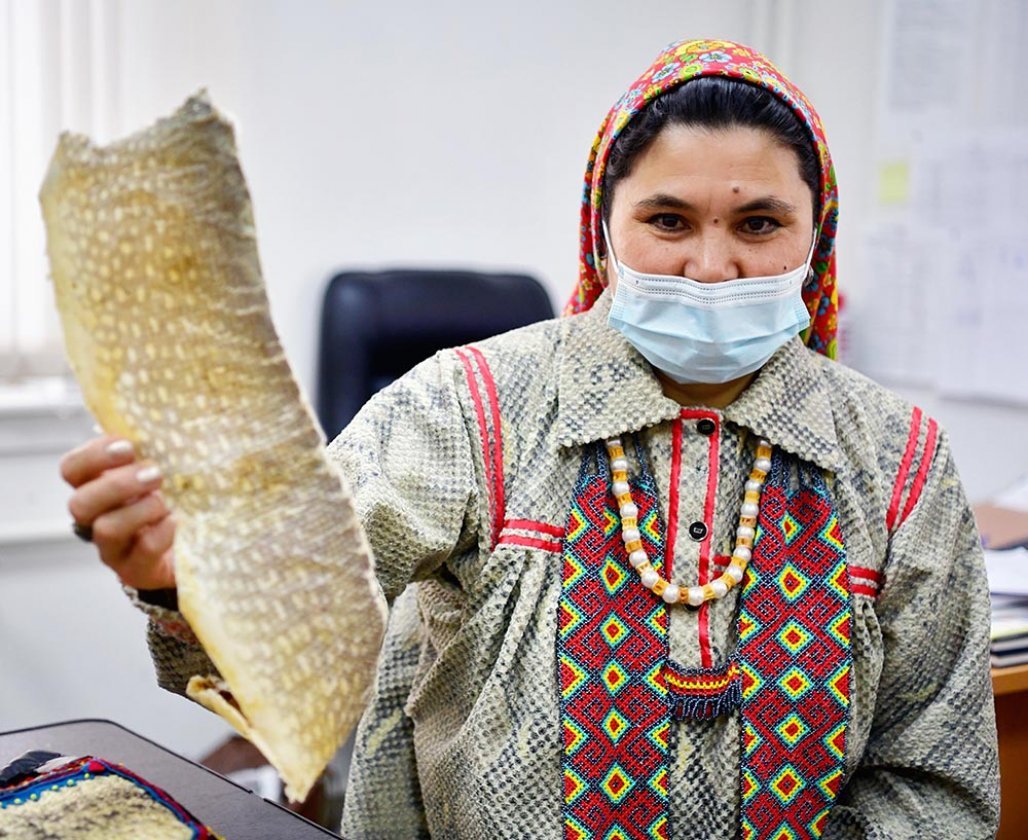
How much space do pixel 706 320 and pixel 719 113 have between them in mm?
190

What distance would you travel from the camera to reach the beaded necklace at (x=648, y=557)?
1.10m

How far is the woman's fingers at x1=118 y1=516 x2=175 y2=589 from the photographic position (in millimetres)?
713

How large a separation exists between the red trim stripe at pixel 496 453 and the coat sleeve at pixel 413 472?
0.02 meters

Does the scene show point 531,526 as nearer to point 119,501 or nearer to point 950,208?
point 119,501

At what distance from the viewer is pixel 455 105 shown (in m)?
2.79

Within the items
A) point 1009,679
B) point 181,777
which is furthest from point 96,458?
point 1009,679

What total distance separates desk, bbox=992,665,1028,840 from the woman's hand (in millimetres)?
1193

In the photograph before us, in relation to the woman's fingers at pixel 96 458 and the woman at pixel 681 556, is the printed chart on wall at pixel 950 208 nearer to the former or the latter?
the woman at pixel 681 556

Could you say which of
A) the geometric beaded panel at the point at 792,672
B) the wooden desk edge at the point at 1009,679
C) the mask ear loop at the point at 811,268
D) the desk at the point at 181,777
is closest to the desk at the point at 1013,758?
the wooden desk edge at the point at 1009,679

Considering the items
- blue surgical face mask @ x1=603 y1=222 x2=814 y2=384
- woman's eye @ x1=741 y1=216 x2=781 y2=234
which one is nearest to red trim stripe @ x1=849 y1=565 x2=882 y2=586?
blue surgical face mask @ x1=603 y1=222 x2=814 y2=384

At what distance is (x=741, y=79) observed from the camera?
43.8 inches

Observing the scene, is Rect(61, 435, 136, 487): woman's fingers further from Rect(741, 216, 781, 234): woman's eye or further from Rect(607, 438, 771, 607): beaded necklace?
Rect(741, 216, 781, 234): woman's eye

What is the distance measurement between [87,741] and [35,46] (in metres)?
1.64

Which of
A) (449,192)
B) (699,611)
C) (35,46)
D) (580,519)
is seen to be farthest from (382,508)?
(449,192)
